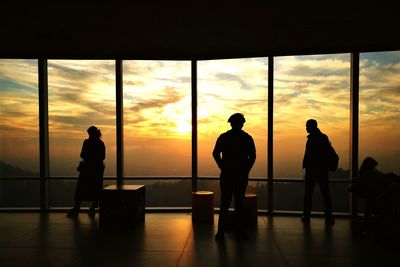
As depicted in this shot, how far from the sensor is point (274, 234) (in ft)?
17.9

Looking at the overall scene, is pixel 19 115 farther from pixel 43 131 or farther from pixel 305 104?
Answer: pixel 305 104

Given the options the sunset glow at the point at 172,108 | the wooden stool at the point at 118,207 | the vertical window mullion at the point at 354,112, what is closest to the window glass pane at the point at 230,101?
the sunset glow at the point at 172,108

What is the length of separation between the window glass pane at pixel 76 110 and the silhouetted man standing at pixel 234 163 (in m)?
3.44

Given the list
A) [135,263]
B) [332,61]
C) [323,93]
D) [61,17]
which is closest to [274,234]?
[135,263]

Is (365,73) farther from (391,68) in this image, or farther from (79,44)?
(79,44)

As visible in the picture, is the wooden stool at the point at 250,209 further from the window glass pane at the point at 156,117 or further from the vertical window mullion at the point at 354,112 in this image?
the vertical window mullion at the point at 354,112

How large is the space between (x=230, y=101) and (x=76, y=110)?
139 inches

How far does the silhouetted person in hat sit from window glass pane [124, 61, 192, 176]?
941 mm

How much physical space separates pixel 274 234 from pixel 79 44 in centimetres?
518

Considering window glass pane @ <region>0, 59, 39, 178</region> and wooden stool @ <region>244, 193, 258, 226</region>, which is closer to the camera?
wooden stool @ <region>244, 193, 258, 226</region>

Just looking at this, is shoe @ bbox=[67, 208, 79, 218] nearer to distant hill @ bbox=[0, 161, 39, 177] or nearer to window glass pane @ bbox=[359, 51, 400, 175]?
distant hill @ bbox=[0, 161, 39, 177]

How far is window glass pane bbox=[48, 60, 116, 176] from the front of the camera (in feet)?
24.5

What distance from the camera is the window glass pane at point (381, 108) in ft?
21.7

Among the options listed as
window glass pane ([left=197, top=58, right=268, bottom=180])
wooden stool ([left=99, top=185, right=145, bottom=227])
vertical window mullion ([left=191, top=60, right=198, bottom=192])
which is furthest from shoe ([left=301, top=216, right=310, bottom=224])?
wooden stool ([left=99, top=185, right=145, bottom=227])
